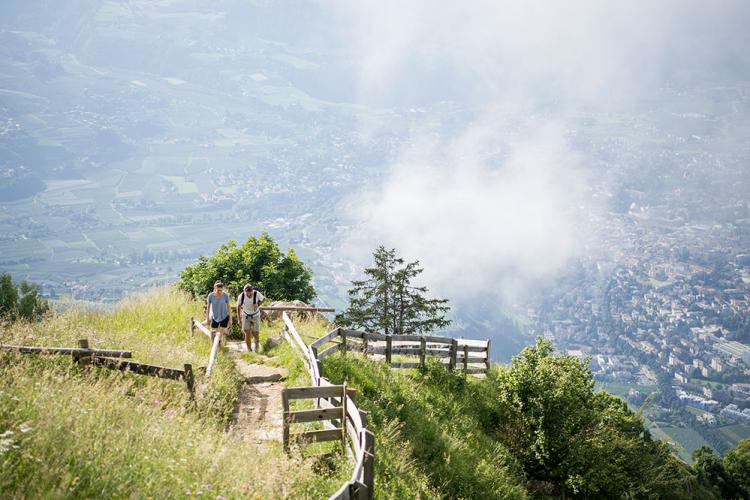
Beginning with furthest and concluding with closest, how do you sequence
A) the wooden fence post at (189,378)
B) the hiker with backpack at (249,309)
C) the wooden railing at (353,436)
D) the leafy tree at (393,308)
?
1. the leafy tree at (393,308)
2. the hiker with backpack at (249,309)
3. the wooden fence post at (189,378)
4. the wooden railing at (353,436)

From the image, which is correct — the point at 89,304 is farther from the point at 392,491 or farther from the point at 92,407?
the point at 392,491

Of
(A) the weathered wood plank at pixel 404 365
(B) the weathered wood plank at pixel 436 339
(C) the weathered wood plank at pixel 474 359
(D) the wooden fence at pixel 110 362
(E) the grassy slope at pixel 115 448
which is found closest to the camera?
(E) the grassy slope at pixel 115 448

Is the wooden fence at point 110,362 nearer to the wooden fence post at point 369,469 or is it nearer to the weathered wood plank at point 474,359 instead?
the wooden fence post at point 369,469

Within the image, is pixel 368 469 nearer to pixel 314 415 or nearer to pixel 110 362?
pixel 314 415

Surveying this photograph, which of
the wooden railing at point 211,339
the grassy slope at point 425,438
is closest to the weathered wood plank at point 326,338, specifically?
the grassy slope at point 425,438

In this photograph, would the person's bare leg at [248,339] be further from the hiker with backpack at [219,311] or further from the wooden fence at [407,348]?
the wooden fence at [407,348]

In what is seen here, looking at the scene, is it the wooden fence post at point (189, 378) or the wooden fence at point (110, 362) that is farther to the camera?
the wooden fence post at point (189, 378)

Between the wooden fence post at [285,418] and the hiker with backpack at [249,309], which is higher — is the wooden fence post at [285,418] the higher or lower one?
the lower one

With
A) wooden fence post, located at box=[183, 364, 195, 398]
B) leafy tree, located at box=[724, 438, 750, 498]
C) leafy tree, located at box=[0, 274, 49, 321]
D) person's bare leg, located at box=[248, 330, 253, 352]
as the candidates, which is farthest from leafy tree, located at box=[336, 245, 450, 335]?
leafy tree, located at box=[724, 438, 750, 498]

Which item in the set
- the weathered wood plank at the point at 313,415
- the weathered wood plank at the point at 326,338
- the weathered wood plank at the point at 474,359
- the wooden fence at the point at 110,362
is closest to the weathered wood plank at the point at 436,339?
the weathered wood plank at the point at 474,359

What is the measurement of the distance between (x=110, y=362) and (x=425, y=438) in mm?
7195

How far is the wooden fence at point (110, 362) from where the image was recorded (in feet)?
28.9

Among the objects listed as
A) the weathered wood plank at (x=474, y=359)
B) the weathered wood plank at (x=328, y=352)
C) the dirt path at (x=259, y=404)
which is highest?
the weathered wood plank at (x=328, y=352)

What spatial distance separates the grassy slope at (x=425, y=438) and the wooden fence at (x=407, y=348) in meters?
0.46
